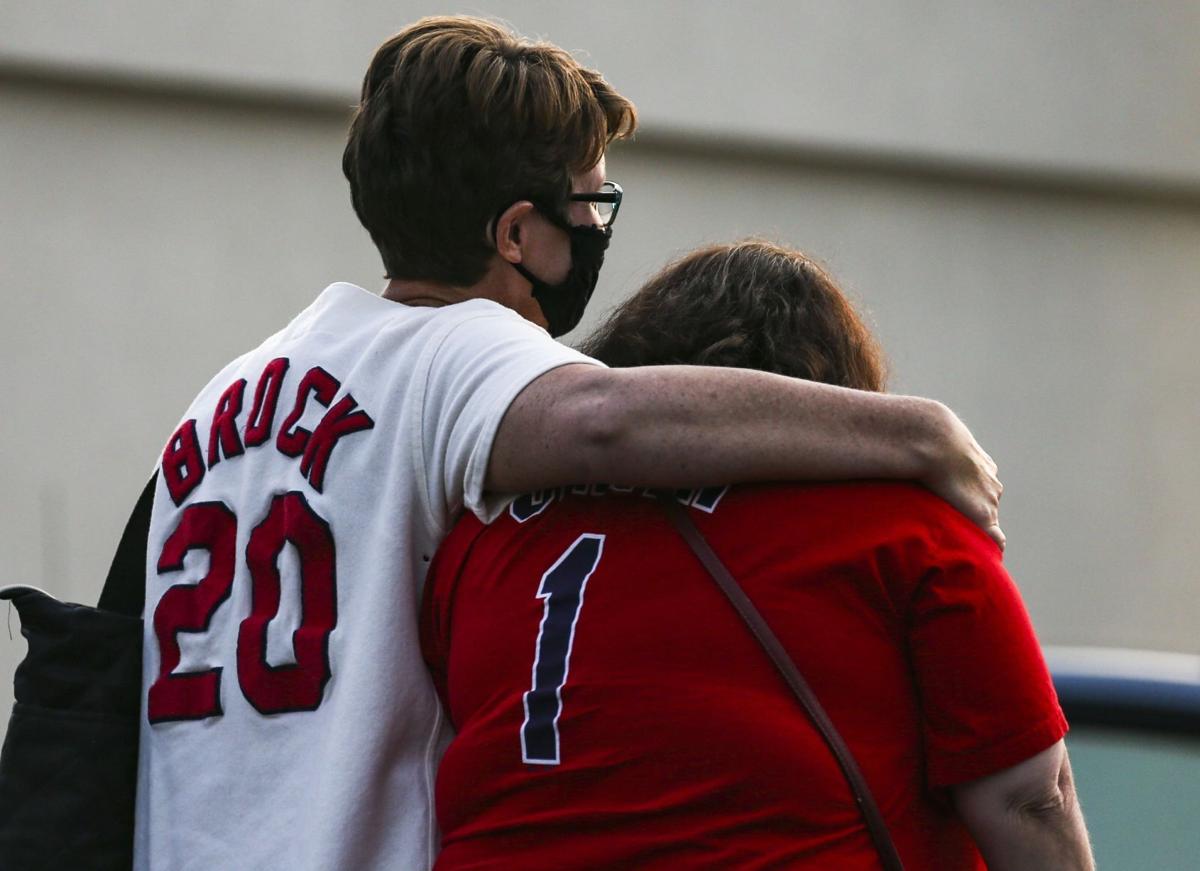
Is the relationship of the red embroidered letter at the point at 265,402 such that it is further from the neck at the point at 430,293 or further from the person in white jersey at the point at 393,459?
the neck at the point at 430,293

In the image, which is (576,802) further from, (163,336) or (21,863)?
(163,336)

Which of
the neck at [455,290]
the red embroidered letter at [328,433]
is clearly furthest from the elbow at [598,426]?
the neck at [455,290]

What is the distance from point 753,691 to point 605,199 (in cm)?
91

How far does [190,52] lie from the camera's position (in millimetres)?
7020

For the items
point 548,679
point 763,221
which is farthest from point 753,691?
point 763,221

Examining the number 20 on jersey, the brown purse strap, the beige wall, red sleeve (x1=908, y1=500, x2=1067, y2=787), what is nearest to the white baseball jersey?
the number 20 on jersey

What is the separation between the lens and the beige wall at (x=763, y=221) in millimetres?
6875

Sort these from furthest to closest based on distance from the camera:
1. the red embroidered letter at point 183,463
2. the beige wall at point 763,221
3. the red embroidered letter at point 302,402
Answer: the beige wall at point 763,221 < the red embroidered letter at point 183,463 < the red embroidered letter at point 302,402

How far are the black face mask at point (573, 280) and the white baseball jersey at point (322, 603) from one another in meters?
0.25

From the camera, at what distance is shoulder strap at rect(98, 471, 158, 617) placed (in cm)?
223

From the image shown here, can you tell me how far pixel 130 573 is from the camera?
88.5 inches

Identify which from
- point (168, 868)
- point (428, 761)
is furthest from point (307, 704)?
point (168, 868)

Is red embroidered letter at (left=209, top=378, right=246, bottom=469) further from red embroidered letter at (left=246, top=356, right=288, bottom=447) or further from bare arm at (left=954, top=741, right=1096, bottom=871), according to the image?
bare arm at (left=954, top=741, right=1096, bottom=871)

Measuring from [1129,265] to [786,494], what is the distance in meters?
7.55
